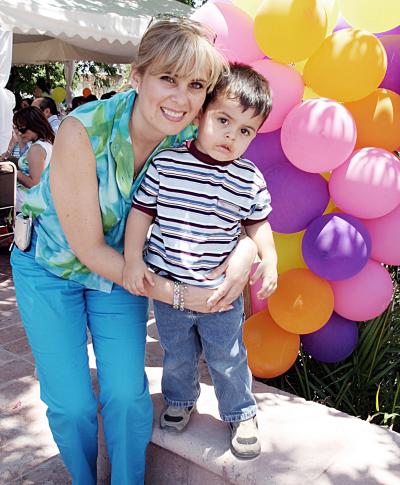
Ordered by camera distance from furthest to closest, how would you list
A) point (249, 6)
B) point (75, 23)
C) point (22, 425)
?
point (75, 23)
point (22, 425)
point (249, 6)

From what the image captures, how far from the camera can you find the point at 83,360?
6.51 feet

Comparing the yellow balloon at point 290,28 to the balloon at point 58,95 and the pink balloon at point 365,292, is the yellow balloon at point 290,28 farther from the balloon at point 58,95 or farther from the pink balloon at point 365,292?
the balloon at point 58,95

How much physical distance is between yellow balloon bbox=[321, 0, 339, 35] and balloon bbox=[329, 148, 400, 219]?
0.53m

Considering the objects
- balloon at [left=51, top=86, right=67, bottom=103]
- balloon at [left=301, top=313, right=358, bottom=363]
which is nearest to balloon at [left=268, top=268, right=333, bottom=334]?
balloon at [left=301, top=313, right=358, bottom=363]

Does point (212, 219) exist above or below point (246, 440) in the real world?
above

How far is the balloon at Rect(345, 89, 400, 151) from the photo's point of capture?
2318 millimetres

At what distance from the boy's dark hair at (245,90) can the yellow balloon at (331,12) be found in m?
0.58

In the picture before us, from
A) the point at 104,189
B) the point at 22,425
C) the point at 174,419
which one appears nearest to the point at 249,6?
the point at 104,189

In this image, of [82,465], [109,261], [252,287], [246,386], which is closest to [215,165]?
[109,261]

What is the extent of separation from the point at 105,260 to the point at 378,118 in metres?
1.30

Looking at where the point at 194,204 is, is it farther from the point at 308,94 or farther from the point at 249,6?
the point at 249,6

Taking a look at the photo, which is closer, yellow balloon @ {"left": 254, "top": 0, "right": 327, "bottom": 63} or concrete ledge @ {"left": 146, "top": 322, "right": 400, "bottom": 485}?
concrete ledge @ {"left": 146, "top": 322, "right": 400, "bottom": 485}

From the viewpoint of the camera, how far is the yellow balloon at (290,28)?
214cm

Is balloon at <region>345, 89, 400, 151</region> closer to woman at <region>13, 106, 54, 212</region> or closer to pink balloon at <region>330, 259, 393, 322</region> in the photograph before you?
pink balloon at <region>330, 259, 393, 322</region>
